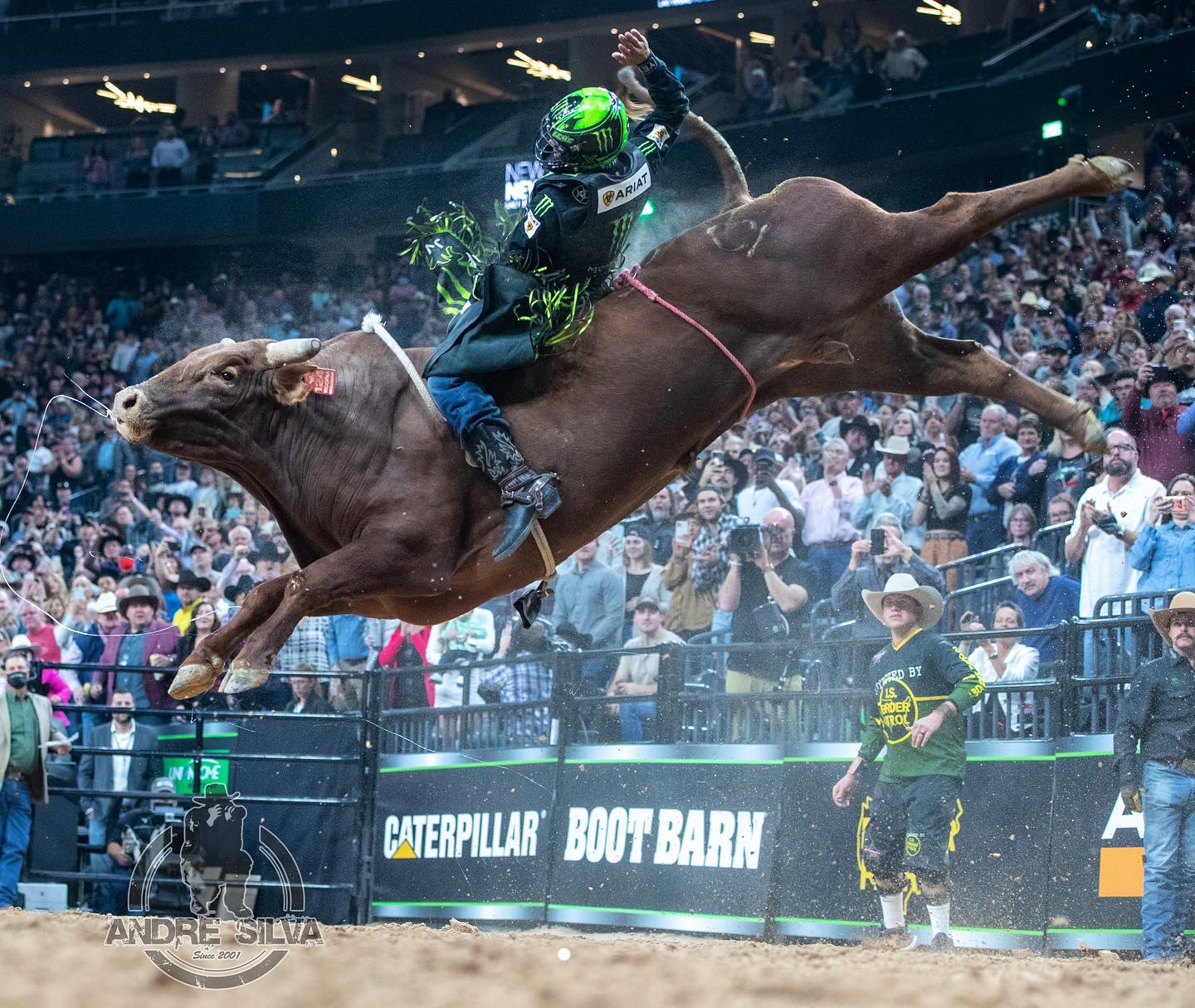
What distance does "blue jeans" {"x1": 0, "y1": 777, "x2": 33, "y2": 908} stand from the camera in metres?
9.77

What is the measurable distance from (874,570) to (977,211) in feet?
11.2

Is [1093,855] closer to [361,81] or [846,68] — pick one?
[846,68]

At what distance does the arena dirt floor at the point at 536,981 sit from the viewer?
3.48 metres

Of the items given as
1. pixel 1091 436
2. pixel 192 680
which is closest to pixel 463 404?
pixel 192 680

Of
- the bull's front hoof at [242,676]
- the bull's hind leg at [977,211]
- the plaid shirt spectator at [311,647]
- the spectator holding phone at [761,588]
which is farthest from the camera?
the plaid shirt spectator at [311,647]

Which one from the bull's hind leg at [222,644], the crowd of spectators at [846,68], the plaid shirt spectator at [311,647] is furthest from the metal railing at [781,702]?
the crowd of spectators at [846,68]

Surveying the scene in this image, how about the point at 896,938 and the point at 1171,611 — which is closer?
the point at 1171,611

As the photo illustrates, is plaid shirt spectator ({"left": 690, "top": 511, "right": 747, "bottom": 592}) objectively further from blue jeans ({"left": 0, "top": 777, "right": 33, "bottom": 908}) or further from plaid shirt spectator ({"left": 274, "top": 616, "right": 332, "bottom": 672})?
blue jeans ({"left": 0, "top": 777, "right": 33, "bottom": 908})

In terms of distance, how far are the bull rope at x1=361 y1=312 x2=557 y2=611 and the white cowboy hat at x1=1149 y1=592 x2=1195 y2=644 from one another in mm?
3259

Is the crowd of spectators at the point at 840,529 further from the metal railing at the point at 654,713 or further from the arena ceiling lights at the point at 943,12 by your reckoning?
the arena ceiling lights at the point at 943,12

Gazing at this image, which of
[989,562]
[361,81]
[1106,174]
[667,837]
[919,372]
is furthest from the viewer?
[361,81]

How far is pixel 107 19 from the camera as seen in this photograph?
2431 centimetres

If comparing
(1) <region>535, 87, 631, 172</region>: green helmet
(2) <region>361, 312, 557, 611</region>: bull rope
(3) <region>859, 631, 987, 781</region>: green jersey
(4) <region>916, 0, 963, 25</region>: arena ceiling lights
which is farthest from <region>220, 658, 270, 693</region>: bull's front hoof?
(4) <region>916, 0, 963, 25</region>: arena ceiling lights

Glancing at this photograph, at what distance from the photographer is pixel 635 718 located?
9.09 meters
